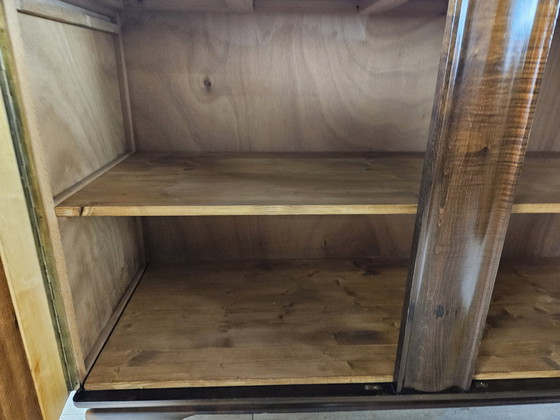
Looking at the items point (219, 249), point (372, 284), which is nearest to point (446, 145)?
point (372, 284)

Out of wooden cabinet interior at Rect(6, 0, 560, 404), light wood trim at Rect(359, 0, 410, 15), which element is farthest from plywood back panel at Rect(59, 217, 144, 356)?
light wood trim at Rect(359, 0, 410, 15)

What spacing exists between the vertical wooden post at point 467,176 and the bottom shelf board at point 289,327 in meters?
0.14

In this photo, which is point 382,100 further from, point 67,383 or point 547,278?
point 67,383

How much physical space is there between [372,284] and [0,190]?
2.88ft

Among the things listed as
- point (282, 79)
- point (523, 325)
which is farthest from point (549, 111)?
point (282, 79)

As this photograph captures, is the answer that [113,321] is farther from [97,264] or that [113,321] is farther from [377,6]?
[377,6]

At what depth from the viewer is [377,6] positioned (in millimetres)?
857

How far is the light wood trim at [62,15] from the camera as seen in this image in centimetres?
60

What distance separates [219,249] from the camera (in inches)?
46.4

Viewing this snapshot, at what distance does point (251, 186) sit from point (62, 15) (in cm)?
44

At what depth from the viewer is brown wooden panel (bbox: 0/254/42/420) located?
1.94 feet

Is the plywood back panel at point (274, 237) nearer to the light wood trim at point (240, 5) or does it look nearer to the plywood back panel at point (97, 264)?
the plywood back panel at point (97, 264)

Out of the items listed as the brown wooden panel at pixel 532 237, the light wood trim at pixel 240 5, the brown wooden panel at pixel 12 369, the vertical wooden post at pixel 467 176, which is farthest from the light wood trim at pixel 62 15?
the brown wooden panel at pixel 532 237

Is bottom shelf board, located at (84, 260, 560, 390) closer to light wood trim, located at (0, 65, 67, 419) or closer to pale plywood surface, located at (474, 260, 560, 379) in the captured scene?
pale plywood surface, located at (474, 260, 560, 379)
